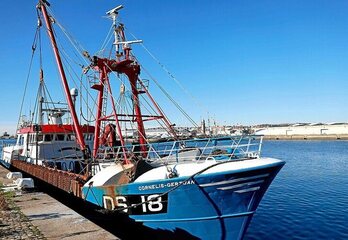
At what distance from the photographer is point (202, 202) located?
10.8 m

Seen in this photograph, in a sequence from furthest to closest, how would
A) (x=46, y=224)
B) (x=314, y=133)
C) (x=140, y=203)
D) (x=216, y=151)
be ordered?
(x=314, y=133)
(x=216, y=151)
(x=140, y=203)
(x=46, y=224)

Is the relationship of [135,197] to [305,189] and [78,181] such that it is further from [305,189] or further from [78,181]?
[305,189]

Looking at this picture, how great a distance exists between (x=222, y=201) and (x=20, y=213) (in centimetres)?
658

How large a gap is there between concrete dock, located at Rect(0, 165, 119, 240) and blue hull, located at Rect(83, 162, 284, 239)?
213 cm

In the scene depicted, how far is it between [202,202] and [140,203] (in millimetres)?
2199

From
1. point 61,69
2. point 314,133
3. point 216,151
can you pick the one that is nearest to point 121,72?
point 61,69

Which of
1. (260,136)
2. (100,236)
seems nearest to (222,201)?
(260,136)

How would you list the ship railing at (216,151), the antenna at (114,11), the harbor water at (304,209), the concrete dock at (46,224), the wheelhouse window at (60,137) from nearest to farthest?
the concrete dock at (46,224) → the ship railing at (216,151) → the harbor water at (304,209) → the antenna at (114,11) → the wheelhouse window at (60,137)

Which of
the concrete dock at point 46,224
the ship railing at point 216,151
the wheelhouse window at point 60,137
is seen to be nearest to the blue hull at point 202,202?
the ship railing at point 216,151

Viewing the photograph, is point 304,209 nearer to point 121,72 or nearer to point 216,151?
point 216,151

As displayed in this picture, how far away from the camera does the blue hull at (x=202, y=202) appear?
10.5m

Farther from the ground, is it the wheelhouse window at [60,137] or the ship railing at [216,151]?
the wheelhouse window at [60,137]

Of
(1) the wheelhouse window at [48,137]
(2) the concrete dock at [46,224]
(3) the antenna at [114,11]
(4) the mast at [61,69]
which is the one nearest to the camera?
(2) the concrete dock at [46,224]

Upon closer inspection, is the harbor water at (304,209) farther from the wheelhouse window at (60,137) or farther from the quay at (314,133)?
the quay at (314,133)
